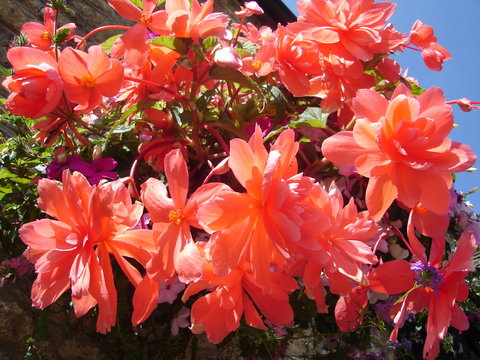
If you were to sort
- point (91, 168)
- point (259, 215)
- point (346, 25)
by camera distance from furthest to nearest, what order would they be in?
point (91, 168)
point (346, 25)
point (259, 215)

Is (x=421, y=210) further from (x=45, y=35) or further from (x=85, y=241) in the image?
(x=45, y=35)

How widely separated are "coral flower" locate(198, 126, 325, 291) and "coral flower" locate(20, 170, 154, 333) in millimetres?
107

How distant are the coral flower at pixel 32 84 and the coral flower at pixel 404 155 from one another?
0.38 metres

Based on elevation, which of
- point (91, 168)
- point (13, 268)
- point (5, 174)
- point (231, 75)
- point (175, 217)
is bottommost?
point (13, 268)

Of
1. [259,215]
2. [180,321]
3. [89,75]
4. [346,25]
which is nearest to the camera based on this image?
[259,215]

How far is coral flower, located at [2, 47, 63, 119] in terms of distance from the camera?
0.59 metres

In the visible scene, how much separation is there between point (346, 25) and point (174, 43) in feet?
0.95

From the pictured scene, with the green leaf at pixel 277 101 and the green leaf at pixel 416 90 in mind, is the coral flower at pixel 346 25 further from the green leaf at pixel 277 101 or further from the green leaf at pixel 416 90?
the green leaf at pixel 416 90

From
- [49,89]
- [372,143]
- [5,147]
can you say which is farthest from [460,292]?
[5,147]

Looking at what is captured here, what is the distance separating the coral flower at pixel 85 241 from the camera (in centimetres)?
54

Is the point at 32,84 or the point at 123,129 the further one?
the point at 123,129

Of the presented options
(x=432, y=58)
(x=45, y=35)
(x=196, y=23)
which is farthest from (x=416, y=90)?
(x=45, y=35)

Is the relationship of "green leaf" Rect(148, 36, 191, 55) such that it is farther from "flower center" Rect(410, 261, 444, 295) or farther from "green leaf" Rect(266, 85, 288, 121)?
"flower center" Rect(410, 261, 444, 295)

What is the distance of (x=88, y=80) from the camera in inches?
24.5
